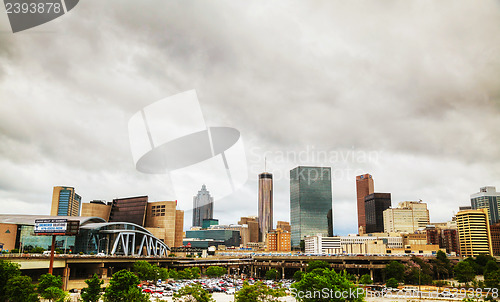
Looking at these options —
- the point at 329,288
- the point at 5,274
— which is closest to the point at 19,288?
the point at 5,274

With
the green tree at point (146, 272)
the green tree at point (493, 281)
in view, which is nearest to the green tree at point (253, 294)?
the green tree at point (493, 281)

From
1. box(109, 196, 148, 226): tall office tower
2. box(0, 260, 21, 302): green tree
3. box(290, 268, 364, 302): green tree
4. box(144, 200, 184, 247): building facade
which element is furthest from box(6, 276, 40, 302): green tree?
box(109, 196, 148, 226): tall office tower

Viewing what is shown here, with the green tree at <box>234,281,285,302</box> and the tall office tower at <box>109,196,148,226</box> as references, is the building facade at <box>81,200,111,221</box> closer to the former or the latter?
the tall office tower at <box>109,196,148,226</box>

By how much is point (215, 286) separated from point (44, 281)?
39450mm

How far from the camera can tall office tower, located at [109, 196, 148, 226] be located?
180712 millimetres

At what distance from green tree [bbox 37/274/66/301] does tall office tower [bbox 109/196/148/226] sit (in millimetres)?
123406

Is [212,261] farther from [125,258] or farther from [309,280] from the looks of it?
[309,280]

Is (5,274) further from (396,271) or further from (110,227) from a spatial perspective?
(396,271)

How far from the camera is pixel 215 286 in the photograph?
86688mm

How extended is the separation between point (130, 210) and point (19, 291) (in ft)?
453

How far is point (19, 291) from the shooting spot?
161 ft

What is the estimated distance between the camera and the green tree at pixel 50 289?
172 feet

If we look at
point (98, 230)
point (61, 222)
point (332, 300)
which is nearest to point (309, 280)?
point (332, 300)

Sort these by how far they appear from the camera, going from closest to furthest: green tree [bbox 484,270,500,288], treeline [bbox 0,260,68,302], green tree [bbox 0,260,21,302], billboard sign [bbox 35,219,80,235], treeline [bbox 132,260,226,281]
A: treeline [bbox 0,260,68,302]
green tree [bbox 0,260,21,302]
green tree [bbox 484,270,500,288]
billboard sign [bbox 35,219,80,235]
treeline [bbox 132,260,226,281]
